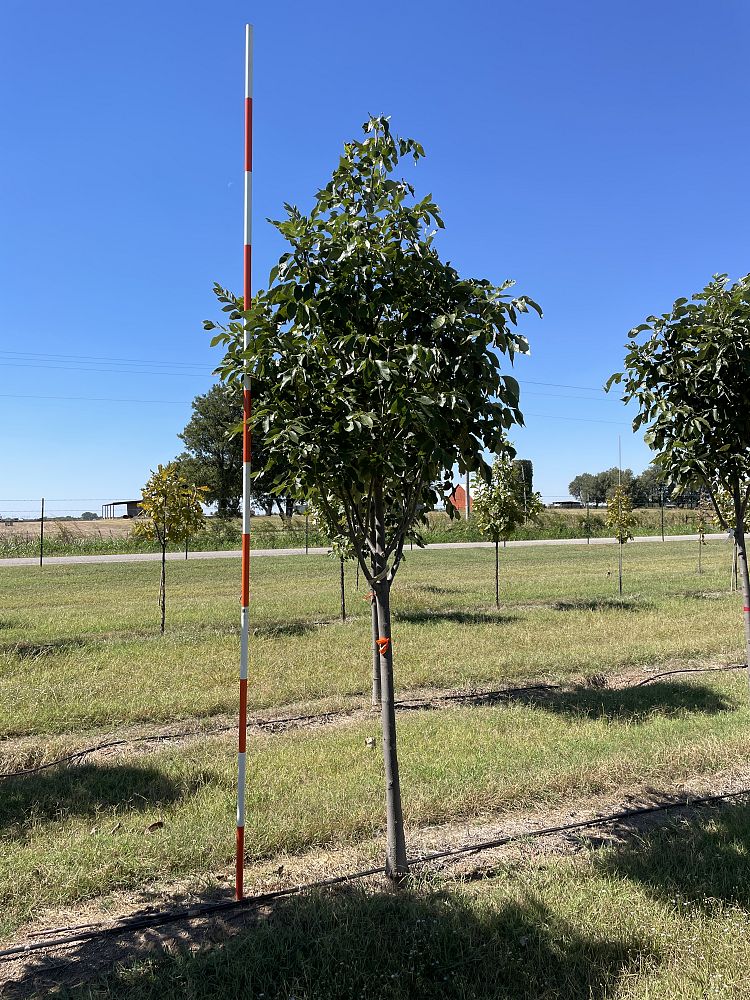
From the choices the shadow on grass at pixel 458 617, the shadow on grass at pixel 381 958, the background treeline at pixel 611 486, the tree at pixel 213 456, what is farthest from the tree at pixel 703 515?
the background treeline at pixel 611 486

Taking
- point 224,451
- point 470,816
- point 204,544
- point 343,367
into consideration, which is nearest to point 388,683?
point 470,816

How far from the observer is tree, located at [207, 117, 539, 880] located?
3807 mm

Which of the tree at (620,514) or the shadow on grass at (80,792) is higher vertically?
the tree at (620,514)

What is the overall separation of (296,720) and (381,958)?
4589 millimetres

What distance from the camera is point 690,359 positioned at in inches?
258

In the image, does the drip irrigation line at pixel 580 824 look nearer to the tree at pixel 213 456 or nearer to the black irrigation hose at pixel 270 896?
the black irrigation hose at pixel 270 896

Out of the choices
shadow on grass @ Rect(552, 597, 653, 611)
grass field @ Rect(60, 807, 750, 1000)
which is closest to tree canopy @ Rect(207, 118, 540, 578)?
grass field @ Rect(60, 807, 750, 1000)

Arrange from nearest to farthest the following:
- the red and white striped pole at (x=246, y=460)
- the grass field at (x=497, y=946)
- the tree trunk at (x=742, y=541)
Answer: the grass field at (x=497, y=946), the red and white striped pole at (x=246, y=460), the tree trunk at (x=742, y=541)

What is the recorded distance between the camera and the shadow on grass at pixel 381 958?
317 cm

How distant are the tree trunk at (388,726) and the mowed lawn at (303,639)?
4253 millimetres

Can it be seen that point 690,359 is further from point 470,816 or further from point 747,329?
point 470,816

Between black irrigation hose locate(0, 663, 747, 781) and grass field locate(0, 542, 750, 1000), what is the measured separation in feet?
0.68

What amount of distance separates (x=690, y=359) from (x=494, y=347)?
142 inches

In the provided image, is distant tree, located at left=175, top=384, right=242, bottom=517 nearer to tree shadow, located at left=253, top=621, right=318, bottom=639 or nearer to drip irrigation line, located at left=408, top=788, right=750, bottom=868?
tree shadow, located at left=253, top=621, right=318, bottom=639
